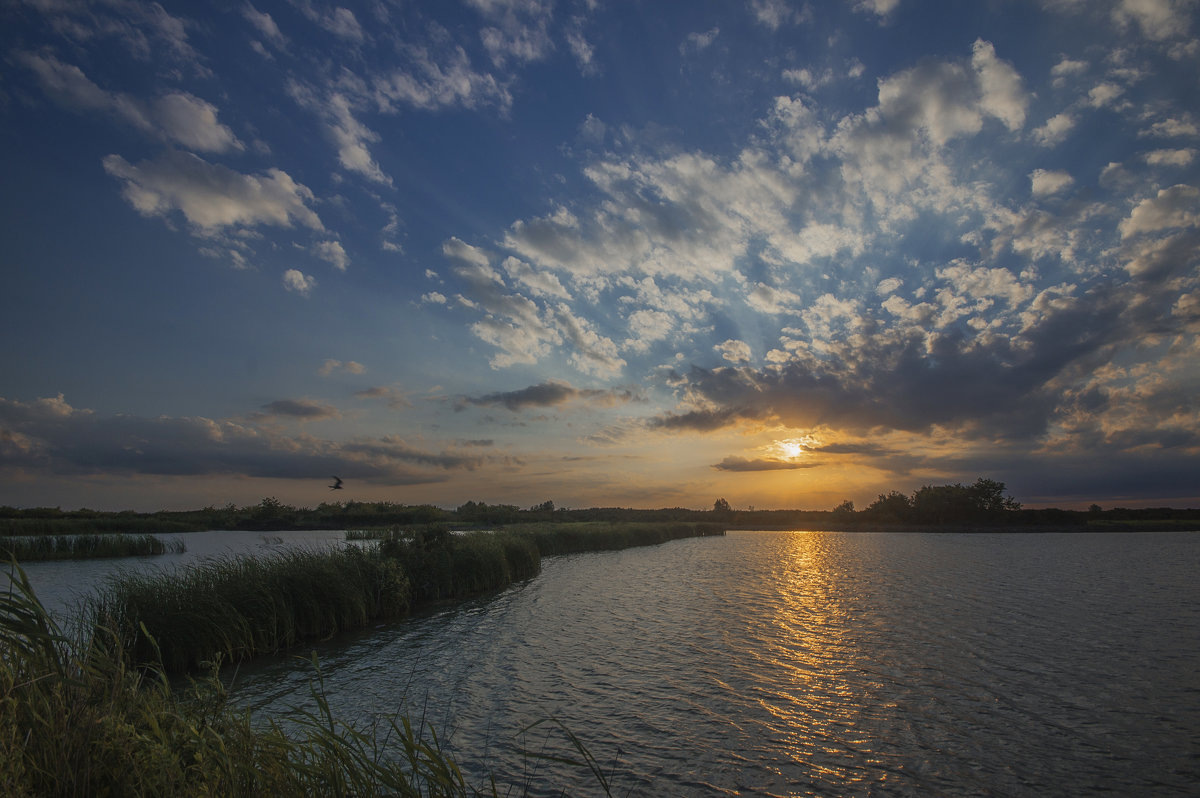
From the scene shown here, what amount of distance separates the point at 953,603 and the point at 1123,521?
119 meters

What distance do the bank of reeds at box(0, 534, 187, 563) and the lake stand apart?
3753cm

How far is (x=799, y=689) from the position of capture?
14.8 meters

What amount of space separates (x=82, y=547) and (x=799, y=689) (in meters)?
54.7

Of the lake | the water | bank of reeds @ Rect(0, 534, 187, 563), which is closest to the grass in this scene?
the lake

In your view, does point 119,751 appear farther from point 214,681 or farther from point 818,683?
point 818,683

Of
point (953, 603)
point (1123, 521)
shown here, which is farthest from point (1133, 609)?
point (1123, 521)

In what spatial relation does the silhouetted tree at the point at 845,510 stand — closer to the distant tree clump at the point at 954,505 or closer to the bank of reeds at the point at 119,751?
the distant tree clump at the point at 954,505

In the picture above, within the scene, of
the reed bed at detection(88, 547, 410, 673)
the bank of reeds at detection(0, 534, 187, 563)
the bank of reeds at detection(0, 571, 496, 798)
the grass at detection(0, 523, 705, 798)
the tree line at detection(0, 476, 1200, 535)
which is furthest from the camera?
the tree line at detection(0, 476, 1200, 535)

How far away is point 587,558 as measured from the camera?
51.0 m

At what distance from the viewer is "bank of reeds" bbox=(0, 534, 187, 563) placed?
42000 mm

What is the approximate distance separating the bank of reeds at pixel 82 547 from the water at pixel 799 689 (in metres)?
37.5

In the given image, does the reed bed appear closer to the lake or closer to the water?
the lake

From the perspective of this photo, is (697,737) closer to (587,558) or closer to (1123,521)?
(587,558)

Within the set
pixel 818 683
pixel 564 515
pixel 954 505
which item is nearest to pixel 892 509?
pixel 954 505
